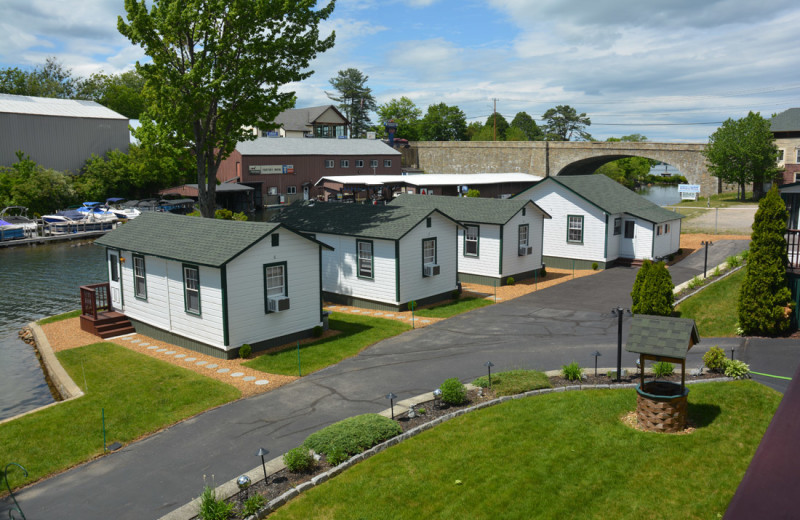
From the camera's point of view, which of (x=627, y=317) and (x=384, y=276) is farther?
(x=384, y=276)

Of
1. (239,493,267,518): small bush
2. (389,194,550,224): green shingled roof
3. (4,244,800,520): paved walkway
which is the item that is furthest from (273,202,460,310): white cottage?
(239,493,267,518): small bush

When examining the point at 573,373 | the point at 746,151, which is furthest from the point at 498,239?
the point at 746,151

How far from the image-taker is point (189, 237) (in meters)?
22.7

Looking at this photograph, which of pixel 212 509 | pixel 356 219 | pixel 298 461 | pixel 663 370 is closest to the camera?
pixel 212 509

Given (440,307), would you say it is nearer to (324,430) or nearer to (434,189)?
(324,430)

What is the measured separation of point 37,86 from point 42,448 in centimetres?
10324

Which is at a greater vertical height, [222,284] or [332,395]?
[222,284]

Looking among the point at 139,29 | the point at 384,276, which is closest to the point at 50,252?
the point at 139,29

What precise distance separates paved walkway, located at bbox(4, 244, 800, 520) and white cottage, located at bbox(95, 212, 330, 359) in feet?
11.5

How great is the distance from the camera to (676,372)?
1620cm

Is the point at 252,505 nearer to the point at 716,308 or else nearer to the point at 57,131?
the point at 716,308

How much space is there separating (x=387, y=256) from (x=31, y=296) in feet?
69.5

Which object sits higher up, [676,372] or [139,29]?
[139,29]

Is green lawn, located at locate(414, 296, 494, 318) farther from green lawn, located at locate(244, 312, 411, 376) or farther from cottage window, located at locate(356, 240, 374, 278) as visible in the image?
cottage window, located at locate(356, 240, 374, 278)
